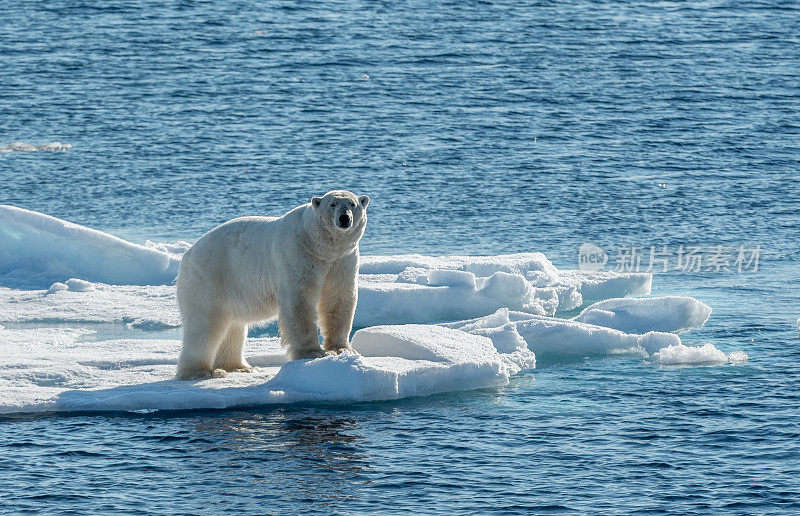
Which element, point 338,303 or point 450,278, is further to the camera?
point 450,278

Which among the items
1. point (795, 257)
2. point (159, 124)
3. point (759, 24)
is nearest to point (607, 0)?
point (759, 24)

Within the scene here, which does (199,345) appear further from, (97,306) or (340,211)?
(97,306)

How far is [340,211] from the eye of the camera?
10836 mm

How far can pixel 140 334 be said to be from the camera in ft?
48.9

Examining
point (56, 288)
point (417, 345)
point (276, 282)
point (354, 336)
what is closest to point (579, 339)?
point (417, 345)

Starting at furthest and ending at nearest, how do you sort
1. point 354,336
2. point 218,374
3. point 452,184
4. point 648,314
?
1. point 452,184
2. point 648,314
3. point 354,336
4. point 218,374

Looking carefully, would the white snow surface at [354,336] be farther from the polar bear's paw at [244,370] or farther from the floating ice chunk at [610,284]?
the polar bear's paw at [244,370]

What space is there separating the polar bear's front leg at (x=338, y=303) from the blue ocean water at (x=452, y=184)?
77 centimetres

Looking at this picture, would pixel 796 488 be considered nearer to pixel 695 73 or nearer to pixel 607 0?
pixel 695 73

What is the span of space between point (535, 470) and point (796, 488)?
2.10 meters

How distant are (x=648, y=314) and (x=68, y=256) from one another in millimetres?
8950

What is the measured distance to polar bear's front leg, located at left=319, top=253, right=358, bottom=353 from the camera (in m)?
11.4

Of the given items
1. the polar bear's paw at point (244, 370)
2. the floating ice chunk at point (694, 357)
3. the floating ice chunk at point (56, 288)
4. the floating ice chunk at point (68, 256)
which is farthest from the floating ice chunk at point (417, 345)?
the floating ice chunk at point (68, 256)

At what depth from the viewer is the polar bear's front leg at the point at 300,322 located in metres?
11.2
